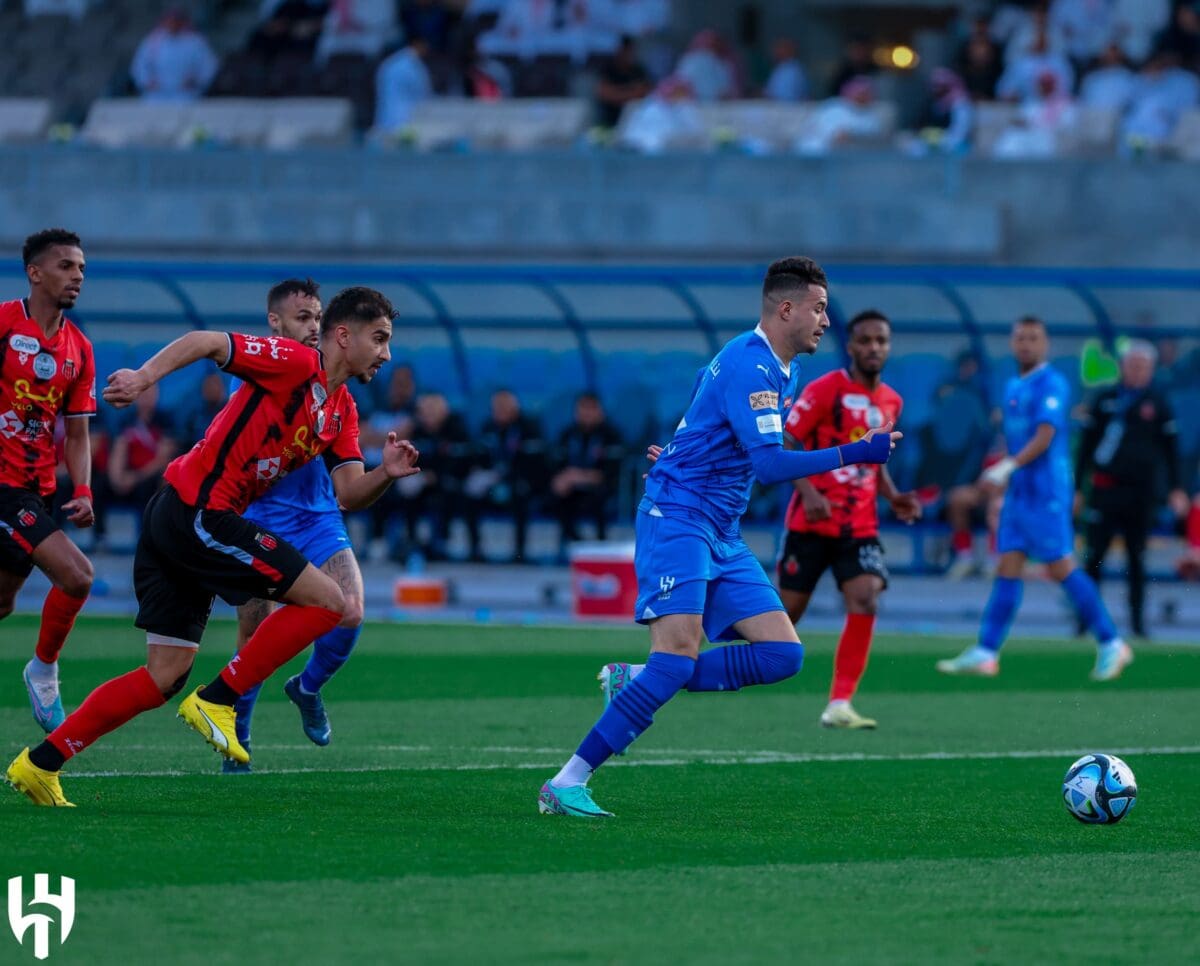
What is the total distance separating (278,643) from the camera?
780 centimetres

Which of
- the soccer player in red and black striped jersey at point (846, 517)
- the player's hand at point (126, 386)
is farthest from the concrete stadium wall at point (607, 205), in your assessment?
the player's hand at point (126, 386)

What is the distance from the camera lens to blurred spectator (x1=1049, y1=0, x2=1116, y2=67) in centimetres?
2533

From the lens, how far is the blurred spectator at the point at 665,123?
24312 millimetres

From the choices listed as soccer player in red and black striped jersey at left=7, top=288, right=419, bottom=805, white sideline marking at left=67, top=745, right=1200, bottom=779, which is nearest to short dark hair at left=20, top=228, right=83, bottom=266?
soccer player in red and black striped jersey at left=7, top=288, right=419, bottom=805

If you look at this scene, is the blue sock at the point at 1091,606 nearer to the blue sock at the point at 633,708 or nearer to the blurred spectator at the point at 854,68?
the blue sock at the point at 633,708

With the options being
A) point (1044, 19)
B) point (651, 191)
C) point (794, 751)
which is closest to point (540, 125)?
point (651, 191)

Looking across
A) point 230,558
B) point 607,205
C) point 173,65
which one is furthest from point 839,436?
point 173,65

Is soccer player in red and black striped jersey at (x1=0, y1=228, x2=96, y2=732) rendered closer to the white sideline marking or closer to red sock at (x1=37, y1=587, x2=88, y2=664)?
red sock at (x1=37, y1=587, x2=88, y2=664)

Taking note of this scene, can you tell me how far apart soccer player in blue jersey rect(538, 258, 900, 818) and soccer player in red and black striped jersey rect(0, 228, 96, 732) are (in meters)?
2.64

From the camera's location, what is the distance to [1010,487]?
45.1ft

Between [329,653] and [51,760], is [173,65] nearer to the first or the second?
[329,653]

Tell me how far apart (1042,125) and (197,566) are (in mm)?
17493

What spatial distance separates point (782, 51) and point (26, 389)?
18.5 metres

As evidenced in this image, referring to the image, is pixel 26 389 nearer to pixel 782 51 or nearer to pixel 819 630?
pixel 819 630
